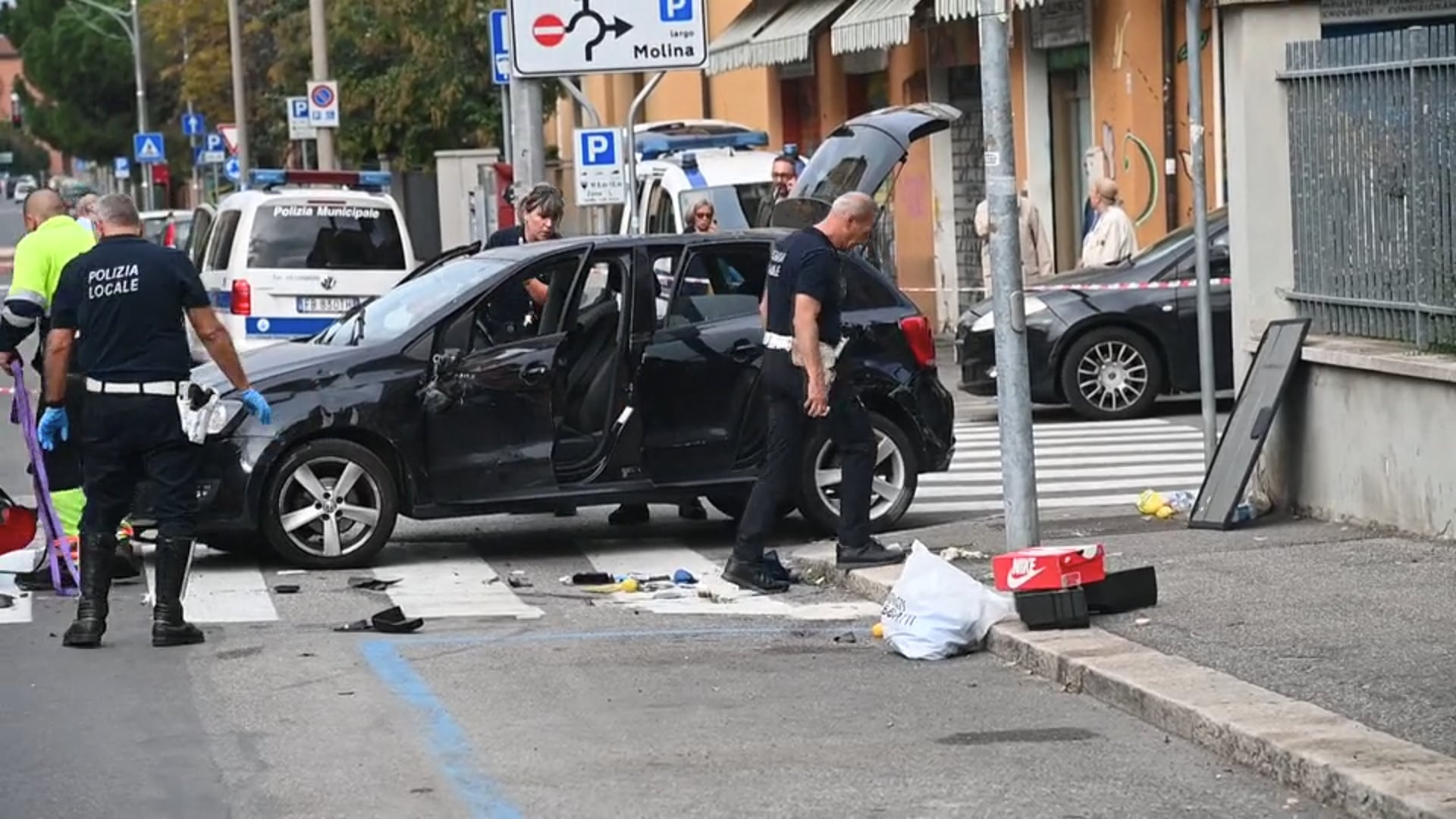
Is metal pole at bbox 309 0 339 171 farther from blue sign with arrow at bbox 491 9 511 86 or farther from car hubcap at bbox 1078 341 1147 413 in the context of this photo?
car hubcap at bbox 1078 341 1147 413

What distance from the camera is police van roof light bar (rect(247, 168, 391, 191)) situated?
22984mm

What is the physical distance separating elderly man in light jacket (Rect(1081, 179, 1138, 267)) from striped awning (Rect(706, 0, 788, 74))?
10695mm

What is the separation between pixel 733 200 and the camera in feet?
72.4

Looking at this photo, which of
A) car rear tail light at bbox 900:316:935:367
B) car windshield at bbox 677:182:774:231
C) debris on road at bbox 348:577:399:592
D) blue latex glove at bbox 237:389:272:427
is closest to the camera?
blue latex glove at bbox 237:389:272:427

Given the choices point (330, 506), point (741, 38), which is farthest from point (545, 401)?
point (741, 38)

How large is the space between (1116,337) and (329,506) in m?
8.07

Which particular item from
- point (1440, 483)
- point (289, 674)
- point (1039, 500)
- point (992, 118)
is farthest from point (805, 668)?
point (1039, 500)

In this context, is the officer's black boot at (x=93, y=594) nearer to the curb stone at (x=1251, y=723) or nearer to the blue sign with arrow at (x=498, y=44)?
the curb stone at (x=1251, y=723)

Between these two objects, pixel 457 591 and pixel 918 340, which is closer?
pixel 457 591

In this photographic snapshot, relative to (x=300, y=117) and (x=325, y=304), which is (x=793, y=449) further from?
(x=300, y=117)

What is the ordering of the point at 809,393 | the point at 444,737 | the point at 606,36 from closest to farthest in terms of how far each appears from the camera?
the point at 444,737 < the point at 809,393 < the point at 606,36

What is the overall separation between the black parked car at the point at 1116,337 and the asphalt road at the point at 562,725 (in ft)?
24.1

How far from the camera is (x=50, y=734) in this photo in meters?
7.90

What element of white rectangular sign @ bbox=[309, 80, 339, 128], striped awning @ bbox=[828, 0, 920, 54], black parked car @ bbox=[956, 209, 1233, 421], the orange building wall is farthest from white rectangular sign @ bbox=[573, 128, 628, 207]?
white rectangular sign @ bbox=[309, 80, 339, 128]
